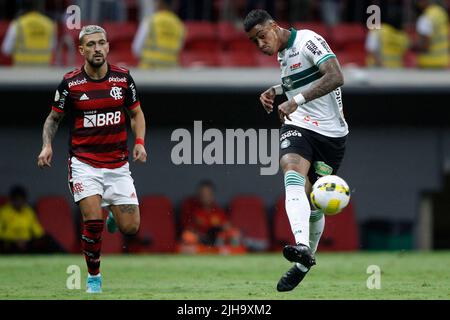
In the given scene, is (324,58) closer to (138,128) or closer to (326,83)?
(326,83)

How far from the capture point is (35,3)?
17531 millimetres

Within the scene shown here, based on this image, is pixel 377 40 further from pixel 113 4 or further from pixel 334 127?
pixel 334 127

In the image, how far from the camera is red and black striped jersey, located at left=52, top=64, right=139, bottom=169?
32.1ft

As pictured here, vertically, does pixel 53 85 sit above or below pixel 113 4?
below

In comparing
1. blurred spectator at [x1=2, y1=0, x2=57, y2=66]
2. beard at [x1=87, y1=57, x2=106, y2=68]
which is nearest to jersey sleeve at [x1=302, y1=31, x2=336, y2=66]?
beard at [x1=87, y1=57, x2=106, y2=68]

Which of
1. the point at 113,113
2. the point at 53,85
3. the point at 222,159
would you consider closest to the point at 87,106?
the point at 113,113

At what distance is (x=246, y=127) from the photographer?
17.8 meters

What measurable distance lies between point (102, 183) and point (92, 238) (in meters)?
0.53

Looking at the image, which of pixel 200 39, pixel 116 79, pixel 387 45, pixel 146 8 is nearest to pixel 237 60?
pixel 200 39

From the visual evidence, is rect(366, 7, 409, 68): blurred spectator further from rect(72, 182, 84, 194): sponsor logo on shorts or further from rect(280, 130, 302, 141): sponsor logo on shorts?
rect(72, 182, 84, 194): sponsor logo on shorts

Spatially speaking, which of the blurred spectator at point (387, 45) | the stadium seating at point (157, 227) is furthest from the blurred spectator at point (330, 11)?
the stadium seating at point (157, 227)

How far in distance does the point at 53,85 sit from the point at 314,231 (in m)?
7.40

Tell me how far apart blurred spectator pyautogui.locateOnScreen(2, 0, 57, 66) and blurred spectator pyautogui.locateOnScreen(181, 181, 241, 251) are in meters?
3.01

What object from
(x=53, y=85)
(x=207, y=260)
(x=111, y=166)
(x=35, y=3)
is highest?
(x=35, y=3)
